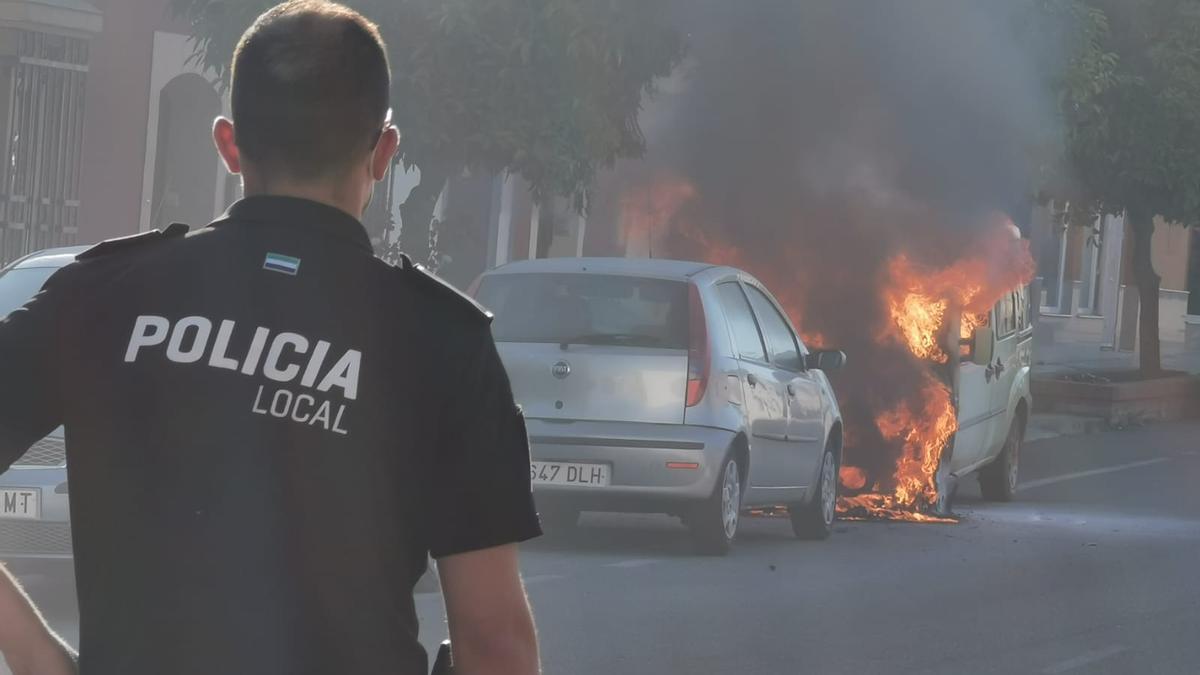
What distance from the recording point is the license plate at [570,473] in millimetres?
10047

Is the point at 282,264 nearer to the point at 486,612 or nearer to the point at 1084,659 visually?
the point at 486,612

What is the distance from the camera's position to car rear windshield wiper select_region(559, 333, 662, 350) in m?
10.3

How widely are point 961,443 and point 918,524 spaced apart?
34.6 inches

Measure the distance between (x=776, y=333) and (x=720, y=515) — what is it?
164cm

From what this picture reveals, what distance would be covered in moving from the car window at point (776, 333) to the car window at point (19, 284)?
4.04 m

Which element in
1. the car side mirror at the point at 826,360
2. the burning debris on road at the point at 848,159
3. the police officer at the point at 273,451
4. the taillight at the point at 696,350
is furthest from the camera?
the burning debris on road at the point at 848,159

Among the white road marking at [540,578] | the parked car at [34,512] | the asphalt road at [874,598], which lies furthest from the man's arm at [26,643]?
the white road marking at [540,578]

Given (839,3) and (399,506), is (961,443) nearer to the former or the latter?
(839,3)

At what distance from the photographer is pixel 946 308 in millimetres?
14203

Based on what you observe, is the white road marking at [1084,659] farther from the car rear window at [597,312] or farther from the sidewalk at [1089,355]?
the sidewalk at [1089,355]

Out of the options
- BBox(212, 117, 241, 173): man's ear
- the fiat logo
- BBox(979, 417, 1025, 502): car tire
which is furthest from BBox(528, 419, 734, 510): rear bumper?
BBox(212, 117, 241, 173): man's ear

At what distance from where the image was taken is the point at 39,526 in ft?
26.0

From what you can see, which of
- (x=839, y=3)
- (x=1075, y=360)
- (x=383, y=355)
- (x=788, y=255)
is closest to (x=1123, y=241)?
(x=1075, y=360)

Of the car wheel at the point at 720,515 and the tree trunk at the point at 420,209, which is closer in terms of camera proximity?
the car wheel at the point at 720,515
